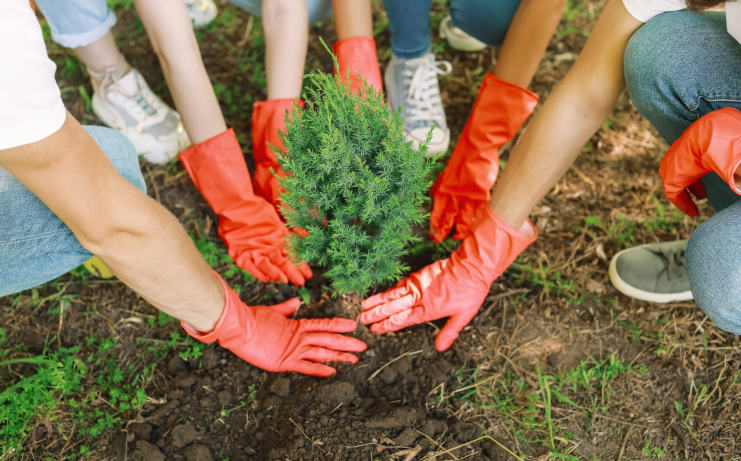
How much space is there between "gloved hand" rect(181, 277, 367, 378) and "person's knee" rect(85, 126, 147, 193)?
479 millimetres

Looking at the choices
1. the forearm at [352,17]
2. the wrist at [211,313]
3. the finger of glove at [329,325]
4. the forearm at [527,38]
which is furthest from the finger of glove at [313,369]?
the forearm at [527,38]

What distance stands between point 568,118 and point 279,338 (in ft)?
4.44

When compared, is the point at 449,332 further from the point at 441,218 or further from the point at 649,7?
the point at 649,7

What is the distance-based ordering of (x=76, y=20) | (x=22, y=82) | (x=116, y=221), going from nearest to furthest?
1. (x=22, y=82)
2. (x=116, y=221)
3. (x=76, y=20)

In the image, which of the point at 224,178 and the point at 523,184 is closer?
the point at 523,184

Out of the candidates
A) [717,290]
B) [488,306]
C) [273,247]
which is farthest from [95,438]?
[717,290]

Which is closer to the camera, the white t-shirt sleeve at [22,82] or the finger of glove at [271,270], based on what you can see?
the white t-shirt sleeve at [22,82]

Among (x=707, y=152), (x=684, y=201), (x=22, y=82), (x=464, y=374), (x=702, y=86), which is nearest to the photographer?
(x=22, y=82)

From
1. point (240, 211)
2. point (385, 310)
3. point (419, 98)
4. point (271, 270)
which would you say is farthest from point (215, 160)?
point (419, 98)

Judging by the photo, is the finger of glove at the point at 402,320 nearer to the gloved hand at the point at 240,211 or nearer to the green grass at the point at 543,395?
the green grass at the point at 543,395

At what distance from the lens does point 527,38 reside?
198 centimetres

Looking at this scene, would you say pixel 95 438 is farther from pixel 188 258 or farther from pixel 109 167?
pixel 109 167

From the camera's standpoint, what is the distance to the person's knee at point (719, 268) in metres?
1.36

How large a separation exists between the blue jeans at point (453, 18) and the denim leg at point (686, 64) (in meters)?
0.78
